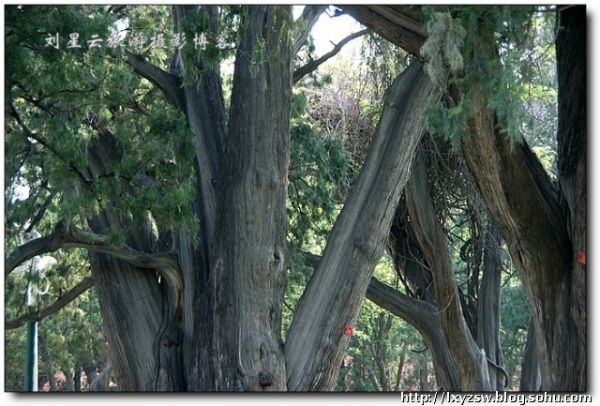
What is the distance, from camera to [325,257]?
5.64 meters

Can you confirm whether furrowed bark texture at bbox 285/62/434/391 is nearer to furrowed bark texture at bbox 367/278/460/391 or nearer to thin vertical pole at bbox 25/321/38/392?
thin vertical pole at bbox 25/321/38/392

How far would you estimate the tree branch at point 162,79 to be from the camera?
5844 mm

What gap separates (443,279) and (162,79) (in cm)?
303

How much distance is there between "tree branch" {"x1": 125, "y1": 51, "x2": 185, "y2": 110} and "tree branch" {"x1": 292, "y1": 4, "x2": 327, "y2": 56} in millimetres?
797

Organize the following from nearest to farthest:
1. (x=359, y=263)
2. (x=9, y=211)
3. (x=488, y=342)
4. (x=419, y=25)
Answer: (x=419, y=25) → (x=9, y=211) → (x=359, y=263) → (x=488, y=342)

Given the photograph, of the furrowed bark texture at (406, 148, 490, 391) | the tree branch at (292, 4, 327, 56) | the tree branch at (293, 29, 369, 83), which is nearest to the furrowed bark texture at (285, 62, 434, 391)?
the tree branch at (292, 4, 327, 56)

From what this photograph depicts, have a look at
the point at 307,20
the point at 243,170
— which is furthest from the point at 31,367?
the point at 307,20

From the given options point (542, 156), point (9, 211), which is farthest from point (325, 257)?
point (542, 156)

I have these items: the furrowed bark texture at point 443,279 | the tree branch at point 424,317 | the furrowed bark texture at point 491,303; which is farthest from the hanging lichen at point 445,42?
the furrowed bark texture at point 491,303

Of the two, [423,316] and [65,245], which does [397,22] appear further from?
[423,316]

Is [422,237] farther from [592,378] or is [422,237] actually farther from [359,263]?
[592,378]

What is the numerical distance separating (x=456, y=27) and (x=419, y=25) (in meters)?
0.53

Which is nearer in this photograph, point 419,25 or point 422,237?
point 419,25

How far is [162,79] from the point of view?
604cm
